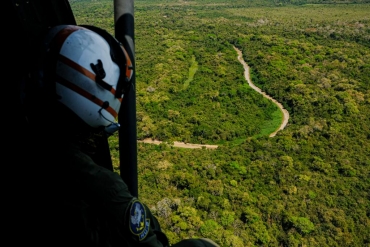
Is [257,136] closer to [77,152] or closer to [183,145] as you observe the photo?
[183,145]

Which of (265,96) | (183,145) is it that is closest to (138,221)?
(183,145)

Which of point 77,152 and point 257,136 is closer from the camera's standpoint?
point 77,152

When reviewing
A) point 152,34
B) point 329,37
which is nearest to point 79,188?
point 152,34

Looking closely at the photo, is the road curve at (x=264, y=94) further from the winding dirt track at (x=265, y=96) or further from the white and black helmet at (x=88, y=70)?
the white and black helmet at (x=88, y=70)

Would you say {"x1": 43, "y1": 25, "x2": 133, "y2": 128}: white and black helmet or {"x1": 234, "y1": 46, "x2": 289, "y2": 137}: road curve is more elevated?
{"x1": 43, "y1": 25, "x2": 133, "y2": 128}: white and black helmet

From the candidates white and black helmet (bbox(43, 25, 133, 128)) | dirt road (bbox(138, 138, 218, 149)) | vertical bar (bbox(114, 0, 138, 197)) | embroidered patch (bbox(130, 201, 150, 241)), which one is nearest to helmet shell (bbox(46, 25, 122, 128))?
white and black helmet (bbox(43, 25, 133, 128))

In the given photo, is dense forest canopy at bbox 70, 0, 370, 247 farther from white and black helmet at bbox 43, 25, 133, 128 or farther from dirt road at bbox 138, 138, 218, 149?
white and black helmet at bbox 43, 25, 133, 128

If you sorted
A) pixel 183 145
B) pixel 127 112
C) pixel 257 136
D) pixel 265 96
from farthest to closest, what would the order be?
1. pixel 265 96
2. pixel 257 136
3. pixel 183 145
4. pixel 127 112

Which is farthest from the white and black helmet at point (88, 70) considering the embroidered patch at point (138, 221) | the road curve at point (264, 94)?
the road curve at point (264, 94)

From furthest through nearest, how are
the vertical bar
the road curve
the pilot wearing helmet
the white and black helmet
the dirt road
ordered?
the road curve, the dirt road, the vertical bar, the white and black helmet, the pilot wearing helmet
